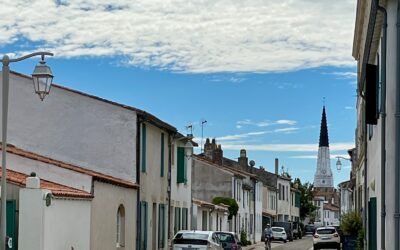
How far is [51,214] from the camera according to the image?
1931cm

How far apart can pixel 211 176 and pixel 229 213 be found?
5.56 m

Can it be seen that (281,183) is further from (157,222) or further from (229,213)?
(157,222)

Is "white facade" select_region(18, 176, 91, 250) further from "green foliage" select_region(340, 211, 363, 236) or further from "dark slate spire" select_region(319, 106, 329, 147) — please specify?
"dark slate spire" select_region(319, 106, 329, 147)

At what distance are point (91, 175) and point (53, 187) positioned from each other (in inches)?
74.0

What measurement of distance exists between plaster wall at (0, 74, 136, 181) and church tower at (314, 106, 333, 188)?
128m

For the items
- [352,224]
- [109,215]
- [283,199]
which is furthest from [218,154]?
[109,215]

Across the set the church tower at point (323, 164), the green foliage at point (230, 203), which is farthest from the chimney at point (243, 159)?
the church tower at point (323, 164)

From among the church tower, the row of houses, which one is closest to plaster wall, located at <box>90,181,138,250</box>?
the row of houses

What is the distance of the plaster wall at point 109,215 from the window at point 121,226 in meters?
0.22

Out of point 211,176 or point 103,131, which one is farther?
point 211,176

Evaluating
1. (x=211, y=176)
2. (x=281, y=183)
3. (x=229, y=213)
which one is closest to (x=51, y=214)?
(x=229, y=213)

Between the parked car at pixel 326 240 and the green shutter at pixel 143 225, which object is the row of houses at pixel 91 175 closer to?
the green shutter at pixel 143 225

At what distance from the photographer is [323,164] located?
575 ft

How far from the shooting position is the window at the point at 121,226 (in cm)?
2691
